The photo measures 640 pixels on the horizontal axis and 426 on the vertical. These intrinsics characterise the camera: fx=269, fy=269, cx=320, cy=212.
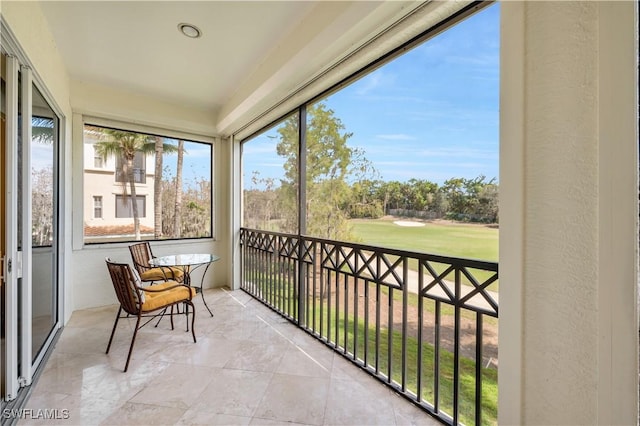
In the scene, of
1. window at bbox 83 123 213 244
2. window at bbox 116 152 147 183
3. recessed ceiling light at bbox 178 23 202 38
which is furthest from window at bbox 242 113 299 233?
window at bbox 116 152 147 183

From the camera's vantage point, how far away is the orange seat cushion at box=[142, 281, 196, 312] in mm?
2312

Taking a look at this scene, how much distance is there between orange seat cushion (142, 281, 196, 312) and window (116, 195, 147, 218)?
1.70 m

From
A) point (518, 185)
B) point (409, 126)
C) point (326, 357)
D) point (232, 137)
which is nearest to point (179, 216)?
point (232, 137)

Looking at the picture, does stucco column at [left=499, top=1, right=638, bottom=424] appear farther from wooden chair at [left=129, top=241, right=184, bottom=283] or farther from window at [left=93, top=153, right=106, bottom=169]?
window at [left=93, top=153, right=106, bottom=169]

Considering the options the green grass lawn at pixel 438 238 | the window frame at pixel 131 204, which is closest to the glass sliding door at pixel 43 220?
the window frame at pixel 131 204

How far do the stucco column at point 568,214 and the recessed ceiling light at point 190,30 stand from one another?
228 cm

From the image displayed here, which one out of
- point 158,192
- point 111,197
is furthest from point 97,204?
point 158,192

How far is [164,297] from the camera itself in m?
2.44

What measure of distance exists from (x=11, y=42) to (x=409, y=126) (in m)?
2.55

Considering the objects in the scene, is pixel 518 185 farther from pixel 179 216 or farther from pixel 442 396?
pixel 179 216

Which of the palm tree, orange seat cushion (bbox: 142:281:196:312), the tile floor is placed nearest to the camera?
the tile floor

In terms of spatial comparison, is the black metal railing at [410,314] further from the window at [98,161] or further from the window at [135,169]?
the window at [98,161]

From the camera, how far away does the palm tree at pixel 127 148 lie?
363 centimetres

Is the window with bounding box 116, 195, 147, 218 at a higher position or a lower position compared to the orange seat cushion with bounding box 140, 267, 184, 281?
higher
